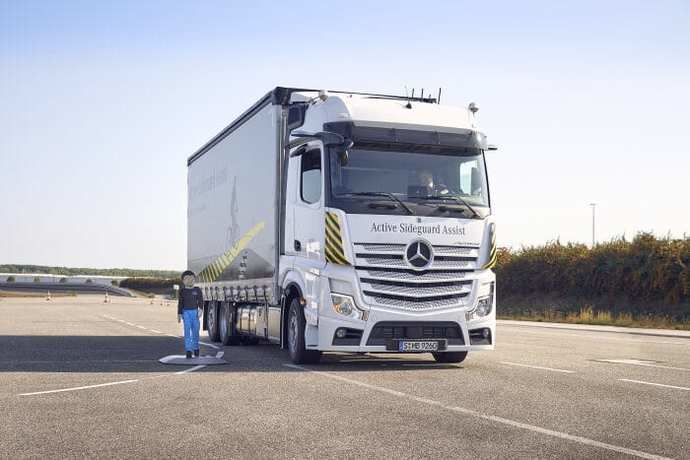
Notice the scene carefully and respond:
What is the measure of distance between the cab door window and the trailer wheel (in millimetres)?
6032

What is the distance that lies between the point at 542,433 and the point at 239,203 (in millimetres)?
11236

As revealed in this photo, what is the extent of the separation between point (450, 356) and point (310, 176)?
362 centimetres

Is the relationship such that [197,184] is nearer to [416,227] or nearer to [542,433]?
[416,227]

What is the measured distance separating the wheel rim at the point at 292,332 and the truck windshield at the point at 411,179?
2242 millimetres

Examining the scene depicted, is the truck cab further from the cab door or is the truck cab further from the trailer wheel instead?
the trailer wheel

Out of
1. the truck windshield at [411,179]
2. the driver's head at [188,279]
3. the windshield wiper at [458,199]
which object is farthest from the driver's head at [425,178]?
the driver's head at [188,279]

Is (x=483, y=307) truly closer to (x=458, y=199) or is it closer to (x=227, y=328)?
(x=458, y=199)

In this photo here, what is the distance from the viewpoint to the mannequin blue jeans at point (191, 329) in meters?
15.7

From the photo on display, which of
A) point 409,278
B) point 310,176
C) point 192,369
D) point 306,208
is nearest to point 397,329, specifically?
point 409,278

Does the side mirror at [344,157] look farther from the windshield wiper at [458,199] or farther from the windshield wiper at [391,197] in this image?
the windshield wiper at [458,199]

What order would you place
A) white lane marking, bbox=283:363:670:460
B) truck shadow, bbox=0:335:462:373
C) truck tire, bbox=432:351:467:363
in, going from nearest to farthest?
white lane marking, bbox=283:363:670:460 < truck shadow, bbox=0:335:462:373 < truck tire, bbox=432:351:467:363

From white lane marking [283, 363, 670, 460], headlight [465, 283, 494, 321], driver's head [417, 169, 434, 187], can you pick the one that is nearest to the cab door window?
driver's head [417, 169, 434, 187]

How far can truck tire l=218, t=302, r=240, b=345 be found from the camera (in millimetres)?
19797

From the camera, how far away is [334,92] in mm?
15430
